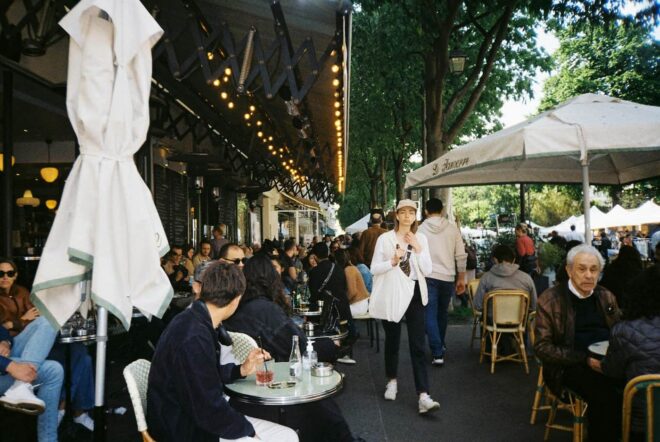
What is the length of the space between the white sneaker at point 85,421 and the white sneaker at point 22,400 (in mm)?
1170

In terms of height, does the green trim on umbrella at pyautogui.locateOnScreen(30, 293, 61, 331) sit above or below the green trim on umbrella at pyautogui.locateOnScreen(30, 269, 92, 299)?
below

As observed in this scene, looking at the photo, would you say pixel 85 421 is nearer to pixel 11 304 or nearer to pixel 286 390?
pixel 11 304

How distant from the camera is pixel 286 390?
3.31m

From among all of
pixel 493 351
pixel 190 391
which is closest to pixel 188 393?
pixel 190 391

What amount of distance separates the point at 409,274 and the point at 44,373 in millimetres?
3380

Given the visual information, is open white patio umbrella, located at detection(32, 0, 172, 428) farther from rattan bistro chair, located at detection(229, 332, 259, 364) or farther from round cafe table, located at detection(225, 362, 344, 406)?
rattan bistro chair, located at detection(229, 332, 259, 364)

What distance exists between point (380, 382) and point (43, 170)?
9811 millimetres

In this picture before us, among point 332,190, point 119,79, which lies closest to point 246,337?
point 119,79

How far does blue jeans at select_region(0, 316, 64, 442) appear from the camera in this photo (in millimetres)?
4277

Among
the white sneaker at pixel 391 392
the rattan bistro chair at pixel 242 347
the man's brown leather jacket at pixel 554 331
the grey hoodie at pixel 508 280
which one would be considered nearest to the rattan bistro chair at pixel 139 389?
the rattan bistro chair at pixel 242 347

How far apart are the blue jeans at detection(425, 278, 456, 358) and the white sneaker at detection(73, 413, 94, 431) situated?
4.23 meters

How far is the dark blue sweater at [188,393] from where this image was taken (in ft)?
9.04

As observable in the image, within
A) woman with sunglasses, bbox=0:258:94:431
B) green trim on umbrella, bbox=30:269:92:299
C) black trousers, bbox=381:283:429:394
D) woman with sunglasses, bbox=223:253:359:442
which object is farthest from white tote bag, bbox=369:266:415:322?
green trim on umbrella, bbox=30:269:92:299

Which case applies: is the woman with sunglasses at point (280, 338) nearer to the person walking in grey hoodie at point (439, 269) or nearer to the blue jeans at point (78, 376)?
the blue jeans at point (78, 376)
